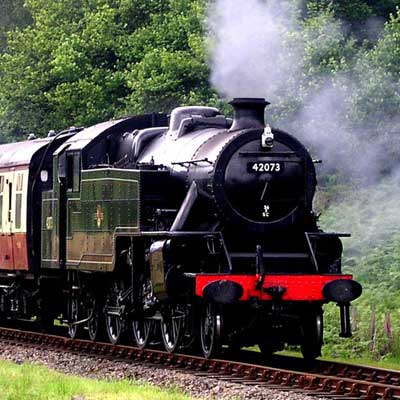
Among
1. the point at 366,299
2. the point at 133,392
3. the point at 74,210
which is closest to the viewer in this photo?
the point at 133,392

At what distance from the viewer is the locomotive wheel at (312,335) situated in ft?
48.6

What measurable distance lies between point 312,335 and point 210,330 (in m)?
1.29

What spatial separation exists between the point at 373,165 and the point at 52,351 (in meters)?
9.52

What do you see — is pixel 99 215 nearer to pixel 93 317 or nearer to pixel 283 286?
pixel 93 317

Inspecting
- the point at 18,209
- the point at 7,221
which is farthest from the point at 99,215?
the point at 7,221

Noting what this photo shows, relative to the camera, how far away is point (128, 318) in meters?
16.1

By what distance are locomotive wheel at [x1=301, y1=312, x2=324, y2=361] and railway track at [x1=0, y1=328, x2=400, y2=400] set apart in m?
0.15

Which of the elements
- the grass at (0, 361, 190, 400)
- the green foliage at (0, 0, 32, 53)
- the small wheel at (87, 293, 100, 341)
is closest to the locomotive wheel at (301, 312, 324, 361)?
the grass at (0, 361, 190, 400)

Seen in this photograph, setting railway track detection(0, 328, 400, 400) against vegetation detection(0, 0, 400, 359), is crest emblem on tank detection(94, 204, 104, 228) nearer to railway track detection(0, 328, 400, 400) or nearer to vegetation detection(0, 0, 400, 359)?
railway track detection(0, 328, 400, 400)

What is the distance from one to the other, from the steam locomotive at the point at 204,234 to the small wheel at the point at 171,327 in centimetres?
2

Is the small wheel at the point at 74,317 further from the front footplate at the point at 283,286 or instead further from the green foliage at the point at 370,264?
the front footplate at the point at 283,286

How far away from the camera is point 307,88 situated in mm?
22312

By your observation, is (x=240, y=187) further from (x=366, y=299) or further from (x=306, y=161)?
(x=366, y=299)

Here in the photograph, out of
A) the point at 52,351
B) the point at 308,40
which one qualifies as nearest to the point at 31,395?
the point at 52,351
